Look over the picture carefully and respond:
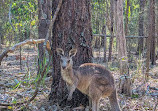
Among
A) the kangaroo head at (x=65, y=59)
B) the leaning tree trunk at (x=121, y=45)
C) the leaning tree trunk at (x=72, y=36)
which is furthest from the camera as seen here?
the leaning tree trunk at (x=121, y=45)

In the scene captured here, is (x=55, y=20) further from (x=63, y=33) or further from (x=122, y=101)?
(x=122, y=101)

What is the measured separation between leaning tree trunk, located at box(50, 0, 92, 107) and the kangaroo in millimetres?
403

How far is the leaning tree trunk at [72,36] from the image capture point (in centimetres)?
431

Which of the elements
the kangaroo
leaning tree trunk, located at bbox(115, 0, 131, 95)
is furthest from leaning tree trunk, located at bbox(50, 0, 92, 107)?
leaning tree trunk, located at bbox(115, 0, 131, 95)

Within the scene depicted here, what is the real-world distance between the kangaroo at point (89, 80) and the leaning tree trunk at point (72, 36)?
0.40 m

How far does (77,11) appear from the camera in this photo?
4.32 metres

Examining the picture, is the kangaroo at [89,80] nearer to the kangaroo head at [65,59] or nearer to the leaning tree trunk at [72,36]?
the kangaroo head at [65,59]

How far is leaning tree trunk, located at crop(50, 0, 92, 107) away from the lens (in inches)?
170

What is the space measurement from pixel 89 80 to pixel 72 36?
102 centimetres

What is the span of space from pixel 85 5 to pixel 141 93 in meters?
3.06

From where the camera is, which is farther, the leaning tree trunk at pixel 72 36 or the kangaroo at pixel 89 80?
the leaning tree trunk at pixel 72 36

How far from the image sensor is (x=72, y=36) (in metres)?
4.31

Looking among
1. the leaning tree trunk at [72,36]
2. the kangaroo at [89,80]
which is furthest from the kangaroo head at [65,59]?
the leaning tree trunk at [72,36]

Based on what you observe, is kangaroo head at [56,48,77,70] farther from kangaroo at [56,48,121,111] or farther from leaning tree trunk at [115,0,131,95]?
leaning tree trunk at [115,0,131,95]
